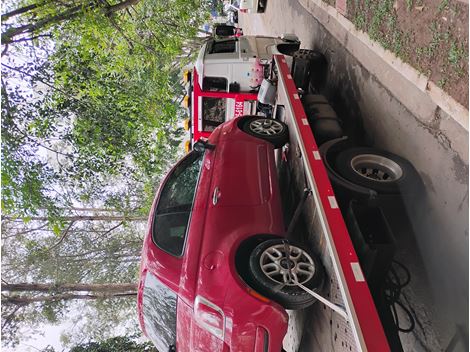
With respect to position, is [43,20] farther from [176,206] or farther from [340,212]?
[340,212]

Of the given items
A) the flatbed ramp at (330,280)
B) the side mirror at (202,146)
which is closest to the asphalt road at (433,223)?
the flatbed ramp at (330,280)

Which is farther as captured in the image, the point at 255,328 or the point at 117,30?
the point at 117,30

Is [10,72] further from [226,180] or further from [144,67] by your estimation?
[226,180]

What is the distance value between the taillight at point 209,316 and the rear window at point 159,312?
0.39 metres

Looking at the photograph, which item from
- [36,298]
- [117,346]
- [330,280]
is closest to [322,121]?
[330,280]

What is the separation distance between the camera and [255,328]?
2920 mm

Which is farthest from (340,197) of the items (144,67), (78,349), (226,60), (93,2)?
(78,349)

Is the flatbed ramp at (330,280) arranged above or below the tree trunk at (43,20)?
below

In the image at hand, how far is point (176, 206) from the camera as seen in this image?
412 cm

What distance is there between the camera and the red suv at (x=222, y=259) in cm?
296

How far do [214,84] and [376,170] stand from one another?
4205 millimetres

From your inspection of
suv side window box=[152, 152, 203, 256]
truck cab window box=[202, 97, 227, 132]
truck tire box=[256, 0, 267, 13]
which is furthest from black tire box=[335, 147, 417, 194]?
truck tire box=[256, 0, 267, 13]

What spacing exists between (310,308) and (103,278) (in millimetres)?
12535

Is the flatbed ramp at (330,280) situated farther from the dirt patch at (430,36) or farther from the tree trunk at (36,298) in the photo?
the tree trunk at (36,298)
